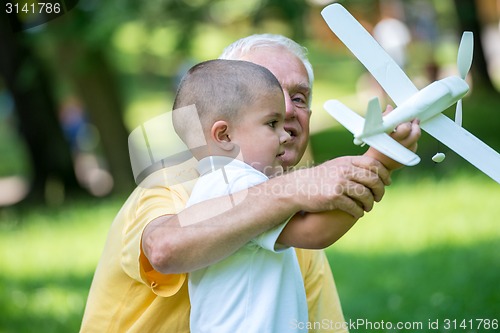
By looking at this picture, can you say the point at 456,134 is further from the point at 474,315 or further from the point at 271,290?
the point at 474,315

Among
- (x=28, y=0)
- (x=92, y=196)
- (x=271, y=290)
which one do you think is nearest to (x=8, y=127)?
(x=92, y=196)

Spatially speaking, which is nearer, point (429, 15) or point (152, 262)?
point (152, 262)

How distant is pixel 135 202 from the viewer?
8.80ft

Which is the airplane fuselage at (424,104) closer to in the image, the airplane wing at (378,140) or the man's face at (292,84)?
the airplane wing at (378,140)

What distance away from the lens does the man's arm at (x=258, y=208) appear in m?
2.14

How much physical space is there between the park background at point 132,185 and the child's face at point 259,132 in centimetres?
243

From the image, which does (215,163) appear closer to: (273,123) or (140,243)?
(273,123)

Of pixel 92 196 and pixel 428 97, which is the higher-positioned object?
pixel 92 196

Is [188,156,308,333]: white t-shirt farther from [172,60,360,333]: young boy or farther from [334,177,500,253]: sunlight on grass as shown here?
[334,177,500,253]: sunlight on grass

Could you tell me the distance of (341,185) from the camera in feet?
7.01

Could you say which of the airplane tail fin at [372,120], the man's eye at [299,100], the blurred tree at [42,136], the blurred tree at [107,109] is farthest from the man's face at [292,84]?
the blurred tree at [42,136]

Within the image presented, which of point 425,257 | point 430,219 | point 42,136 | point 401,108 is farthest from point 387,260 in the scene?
point 42,136

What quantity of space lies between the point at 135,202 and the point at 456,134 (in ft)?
3.39

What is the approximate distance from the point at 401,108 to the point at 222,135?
52cm
